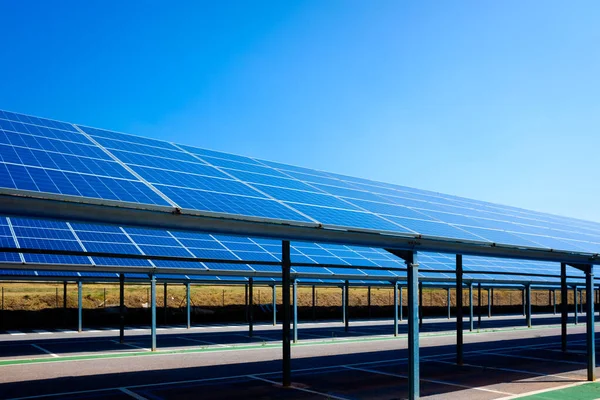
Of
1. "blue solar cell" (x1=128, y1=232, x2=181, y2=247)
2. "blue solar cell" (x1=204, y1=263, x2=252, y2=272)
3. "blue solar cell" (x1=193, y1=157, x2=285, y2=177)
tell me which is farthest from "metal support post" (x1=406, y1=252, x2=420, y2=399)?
"blue solar cell" (x1=204, y1=263, x2=252, y2=272)

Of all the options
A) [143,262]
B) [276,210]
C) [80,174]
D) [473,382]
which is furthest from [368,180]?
[80,174]

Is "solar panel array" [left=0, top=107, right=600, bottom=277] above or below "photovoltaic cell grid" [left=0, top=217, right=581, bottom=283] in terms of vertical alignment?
above

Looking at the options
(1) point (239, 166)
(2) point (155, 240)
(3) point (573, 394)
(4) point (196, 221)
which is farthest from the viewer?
(2) point (155, 240)

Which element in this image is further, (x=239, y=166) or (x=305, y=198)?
(x=239, y=166)

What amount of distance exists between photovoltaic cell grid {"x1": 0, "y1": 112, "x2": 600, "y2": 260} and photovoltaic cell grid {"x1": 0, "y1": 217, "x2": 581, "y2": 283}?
311 cm

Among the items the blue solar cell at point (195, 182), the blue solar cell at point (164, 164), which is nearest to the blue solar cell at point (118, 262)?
the blue solar cell at point (164, 164)

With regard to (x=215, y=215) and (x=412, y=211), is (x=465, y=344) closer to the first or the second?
(x=412, y=211)

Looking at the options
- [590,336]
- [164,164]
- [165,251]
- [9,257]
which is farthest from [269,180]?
[590,336]

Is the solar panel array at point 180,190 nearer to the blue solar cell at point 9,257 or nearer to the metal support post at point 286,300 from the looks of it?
the blue solar cell at point 9,257

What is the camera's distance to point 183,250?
23.3 m

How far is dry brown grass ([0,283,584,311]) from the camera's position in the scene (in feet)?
155

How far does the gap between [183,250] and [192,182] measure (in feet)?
31.6

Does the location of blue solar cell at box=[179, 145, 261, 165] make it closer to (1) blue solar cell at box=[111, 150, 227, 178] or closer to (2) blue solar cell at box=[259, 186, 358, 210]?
(1) blue solar cell at box=[111, 150, 227, 178]

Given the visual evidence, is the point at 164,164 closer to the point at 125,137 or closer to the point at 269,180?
the point at 269,180
